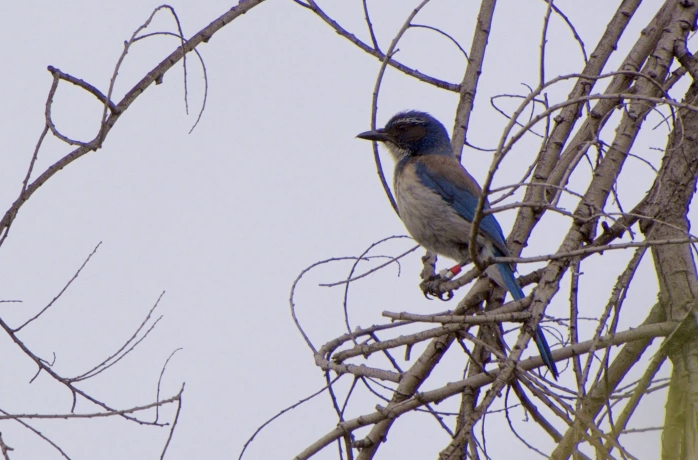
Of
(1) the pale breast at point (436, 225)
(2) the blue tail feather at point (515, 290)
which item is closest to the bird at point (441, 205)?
(1) the pale breast at point (436, 225)

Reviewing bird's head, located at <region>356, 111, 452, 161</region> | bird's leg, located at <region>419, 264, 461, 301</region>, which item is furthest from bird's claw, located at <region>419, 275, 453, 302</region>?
bird's head, located at <region>356, 111, 452, 161</region>

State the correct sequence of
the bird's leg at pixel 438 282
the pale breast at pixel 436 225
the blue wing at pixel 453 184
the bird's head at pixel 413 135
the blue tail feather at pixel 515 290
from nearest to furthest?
1. the blue tail feather at pixel 515 290
2. the bird's leg at pixel 438 282
3. the pale breast at pixel 436 225
4. the blue wing at pixel 453 184
5. the bird's head at pixel 413 135

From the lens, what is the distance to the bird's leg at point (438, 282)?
476cm

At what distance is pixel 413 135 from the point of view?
6188 millimetres

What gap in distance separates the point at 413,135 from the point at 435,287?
5.60 ft

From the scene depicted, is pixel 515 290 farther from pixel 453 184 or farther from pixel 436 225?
pixel 453 184

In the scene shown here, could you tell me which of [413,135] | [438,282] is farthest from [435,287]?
[413,135]

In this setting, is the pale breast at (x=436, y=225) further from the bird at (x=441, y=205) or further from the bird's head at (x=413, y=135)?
the bird's head at (x=413, y=135)

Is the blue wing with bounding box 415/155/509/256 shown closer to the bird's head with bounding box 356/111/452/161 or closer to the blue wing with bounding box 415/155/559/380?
the blue wing with bounding box 415/155/559/380

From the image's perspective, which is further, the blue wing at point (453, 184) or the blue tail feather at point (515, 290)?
the blue wing at point (453, 184)

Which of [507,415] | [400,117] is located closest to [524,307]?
[507,415]

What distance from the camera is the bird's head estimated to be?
613 centimetres

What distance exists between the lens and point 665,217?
380 centimetres

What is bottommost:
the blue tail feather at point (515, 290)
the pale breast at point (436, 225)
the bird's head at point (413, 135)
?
the blue tail feather at point (515, 290)
